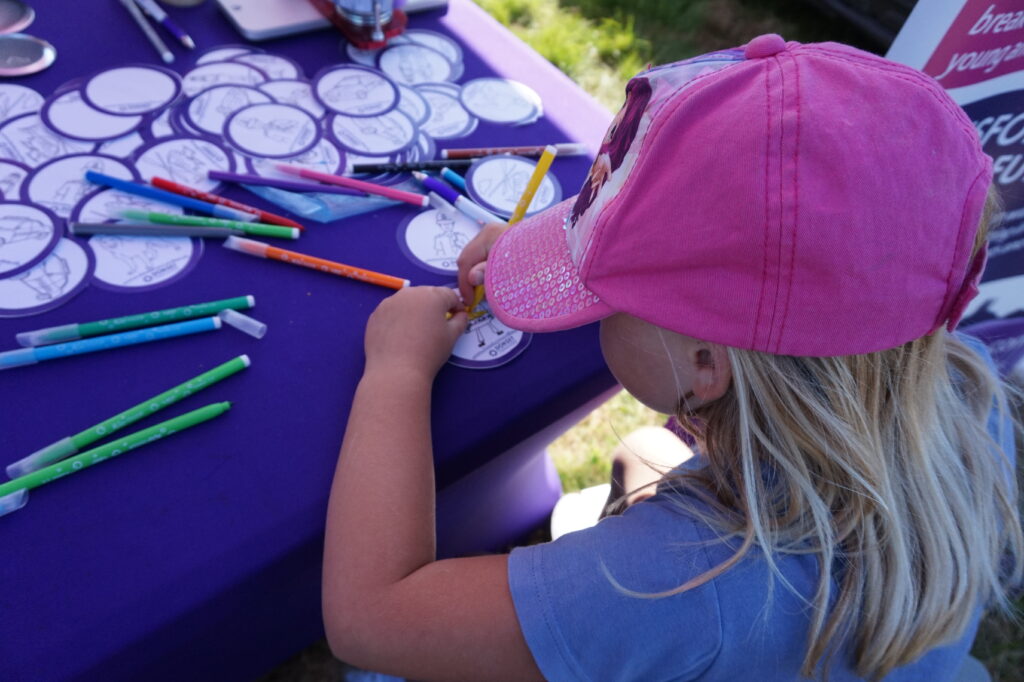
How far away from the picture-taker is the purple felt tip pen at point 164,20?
88 cm

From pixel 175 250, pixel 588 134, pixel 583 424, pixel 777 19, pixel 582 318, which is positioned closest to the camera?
pixel 582 318

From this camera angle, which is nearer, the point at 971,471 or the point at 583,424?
the point at 971,471

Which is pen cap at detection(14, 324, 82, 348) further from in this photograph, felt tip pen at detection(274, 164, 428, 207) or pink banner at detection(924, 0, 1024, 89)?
pink banner at detection(924, 0, 1024, 89)

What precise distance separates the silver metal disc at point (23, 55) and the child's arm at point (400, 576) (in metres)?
0.58

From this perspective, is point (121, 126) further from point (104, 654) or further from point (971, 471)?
point (971, 471)

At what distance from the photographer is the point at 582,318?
570 mm

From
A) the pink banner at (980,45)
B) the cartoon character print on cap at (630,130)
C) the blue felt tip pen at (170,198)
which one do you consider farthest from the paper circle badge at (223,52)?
the pink banner at (980,45)

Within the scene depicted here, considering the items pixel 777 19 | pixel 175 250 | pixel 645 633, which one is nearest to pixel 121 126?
pixel 175 250

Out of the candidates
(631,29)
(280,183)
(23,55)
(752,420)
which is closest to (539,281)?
(752,420)

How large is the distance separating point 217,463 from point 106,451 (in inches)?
3.0

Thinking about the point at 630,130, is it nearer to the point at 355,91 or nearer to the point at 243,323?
the point at 243,323

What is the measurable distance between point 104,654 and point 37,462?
15 cm

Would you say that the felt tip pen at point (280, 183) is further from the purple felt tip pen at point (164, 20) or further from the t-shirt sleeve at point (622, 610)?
the t-shirt sleeve at point (622, 610)

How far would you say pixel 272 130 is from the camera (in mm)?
814
